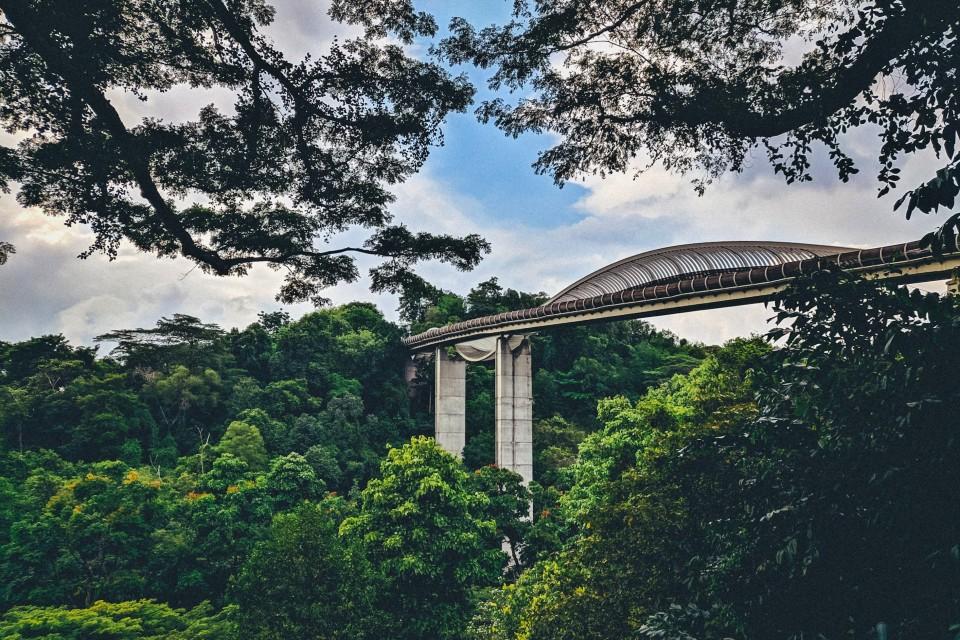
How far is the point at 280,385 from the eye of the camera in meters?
35.8

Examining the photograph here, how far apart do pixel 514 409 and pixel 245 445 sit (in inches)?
503

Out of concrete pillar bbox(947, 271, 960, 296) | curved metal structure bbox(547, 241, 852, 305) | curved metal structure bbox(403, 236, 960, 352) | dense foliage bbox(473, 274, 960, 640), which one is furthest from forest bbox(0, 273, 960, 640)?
curved metal structure bbox(547, 241, 852, 305)

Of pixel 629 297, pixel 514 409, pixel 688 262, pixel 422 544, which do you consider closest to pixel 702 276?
pixel 688 262

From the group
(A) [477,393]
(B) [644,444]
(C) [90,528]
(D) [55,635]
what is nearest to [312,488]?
(C) [90,528]

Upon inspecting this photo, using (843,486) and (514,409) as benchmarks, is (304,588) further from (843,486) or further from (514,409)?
(514,409)

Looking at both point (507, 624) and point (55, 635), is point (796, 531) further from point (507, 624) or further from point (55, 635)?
point (55, 635)

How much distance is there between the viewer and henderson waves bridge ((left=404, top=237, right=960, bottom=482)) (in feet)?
52.6

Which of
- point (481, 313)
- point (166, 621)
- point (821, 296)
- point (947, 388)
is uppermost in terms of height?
point (481, 313)

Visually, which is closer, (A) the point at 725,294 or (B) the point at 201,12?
(B) the point at 201,12

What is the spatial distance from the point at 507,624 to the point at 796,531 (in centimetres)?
1108

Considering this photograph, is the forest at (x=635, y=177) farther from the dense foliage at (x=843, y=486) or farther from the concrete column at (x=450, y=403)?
the concrete column at (x=450, y=403)

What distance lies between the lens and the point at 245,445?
30453 millimetres

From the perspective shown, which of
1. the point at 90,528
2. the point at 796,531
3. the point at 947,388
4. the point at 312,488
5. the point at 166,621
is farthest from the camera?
the point at 312,488

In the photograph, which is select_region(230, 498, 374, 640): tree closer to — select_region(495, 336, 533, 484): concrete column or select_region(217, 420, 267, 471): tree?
select_region(217, 420, 267, 471): tree
